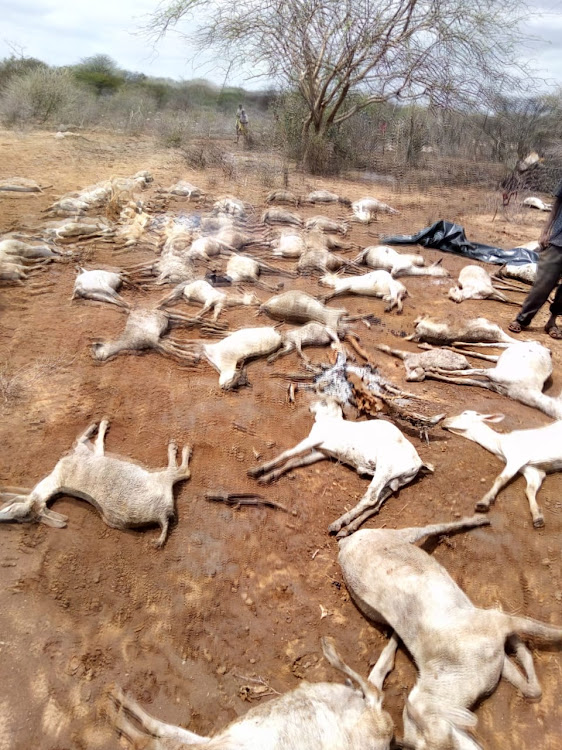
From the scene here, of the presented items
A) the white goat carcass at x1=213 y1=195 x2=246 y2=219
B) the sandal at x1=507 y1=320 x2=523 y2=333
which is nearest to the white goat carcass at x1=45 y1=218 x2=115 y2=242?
the white goat carcass at x1=213 y1=195 x2=246 y2=219

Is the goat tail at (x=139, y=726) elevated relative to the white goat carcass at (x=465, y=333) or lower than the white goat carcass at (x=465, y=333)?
lower

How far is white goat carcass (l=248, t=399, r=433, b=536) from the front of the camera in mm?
3229

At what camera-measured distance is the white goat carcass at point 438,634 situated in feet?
6.86

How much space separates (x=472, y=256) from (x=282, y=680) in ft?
24.8

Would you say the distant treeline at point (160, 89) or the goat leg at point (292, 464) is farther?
the distant treeline at point (160, 89)

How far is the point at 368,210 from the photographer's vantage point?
388 inches

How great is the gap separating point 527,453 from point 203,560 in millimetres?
2591

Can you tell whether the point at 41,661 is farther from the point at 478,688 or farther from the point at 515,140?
the point at 515,140

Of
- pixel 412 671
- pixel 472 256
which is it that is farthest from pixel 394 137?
pixel 412 671

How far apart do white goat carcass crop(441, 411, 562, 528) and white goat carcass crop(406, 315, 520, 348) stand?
1593mm

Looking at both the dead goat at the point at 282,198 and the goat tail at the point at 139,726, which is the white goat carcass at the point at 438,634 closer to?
the goat tail at the point at 139,726

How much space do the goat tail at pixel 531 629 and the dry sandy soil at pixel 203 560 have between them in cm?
20

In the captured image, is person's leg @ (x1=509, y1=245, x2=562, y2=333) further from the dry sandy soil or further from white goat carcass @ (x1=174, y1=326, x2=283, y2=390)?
white goat carcass @ (x1=174, y1=326, x2=283, y2=390)

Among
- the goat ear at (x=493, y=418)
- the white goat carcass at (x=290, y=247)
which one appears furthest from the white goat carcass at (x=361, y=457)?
the white goat carcass at (x=290, y=247)
